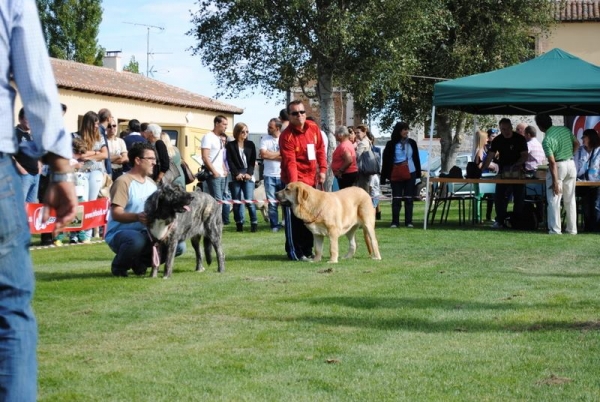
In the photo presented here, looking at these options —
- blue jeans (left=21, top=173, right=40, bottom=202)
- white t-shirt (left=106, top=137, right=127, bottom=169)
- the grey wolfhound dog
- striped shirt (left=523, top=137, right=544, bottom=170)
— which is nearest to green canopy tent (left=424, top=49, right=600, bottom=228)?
striped shirt (left=523, top=137, right=544, bottom=170)

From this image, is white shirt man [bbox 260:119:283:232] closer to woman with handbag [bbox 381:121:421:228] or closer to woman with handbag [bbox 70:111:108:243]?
woman with handbag [bbox 381:121:421:228]

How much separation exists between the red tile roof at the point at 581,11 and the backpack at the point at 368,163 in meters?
41.8

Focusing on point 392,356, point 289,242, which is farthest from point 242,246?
point 392,356

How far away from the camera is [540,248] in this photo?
15008 mm

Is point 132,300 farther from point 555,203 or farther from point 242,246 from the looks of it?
point 555,203

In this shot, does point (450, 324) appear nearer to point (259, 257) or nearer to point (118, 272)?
point (118, 272)

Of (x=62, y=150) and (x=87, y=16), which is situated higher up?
(x=87, y=16)

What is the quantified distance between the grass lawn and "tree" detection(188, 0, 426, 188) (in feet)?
79.9

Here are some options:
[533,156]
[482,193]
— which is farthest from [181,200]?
[482,193]

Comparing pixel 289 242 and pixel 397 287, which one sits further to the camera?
pixel 289 242

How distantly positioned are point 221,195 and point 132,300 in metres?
9.27

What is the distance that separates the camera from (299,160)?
43.1 ft

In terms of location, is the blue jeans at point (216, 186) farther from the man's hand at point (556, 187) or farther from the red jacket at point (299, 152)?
the man's hand at point (556, 187)

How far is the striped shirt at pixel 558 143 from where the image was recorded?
17844 millimetres
